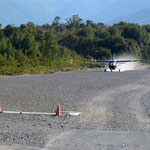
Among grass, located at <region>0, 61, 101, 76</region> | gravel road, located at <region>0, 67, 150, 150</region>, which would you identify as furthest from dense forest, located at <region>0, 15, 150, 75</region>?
gravel road, located at <region>0, 67, 150, 150</region>

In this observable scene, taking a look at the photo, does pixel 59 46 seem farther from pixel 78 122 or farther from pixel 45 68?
pixel 78 122

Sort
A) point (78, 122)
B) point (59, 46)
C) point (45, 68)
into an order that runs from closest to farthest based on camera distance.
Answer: point (78, 122), point (45, 68), point (59, 46)

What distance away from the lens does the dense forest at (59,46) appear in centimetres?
4231

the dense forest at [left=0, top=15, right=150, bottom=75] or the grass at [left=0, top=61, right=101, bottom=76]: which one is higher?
the dense forest at [left=0, top=15, right=150, bottom=75]

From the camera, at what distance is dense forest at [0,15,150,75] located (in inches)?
1666

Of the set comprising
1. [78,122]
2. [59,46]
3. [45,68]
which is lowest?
[78,122]

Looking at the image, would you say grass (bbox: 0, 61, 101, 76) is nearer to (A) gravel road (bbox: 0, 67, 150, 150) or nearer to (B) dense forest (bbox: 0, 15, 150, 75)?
(B) dense forest (bbox: 0, 15, 150, 75)

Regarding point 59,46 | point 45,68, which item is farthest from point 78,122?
point 59,46

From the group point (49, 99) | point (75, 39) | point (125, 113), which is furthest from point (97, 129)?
point (75, 39)

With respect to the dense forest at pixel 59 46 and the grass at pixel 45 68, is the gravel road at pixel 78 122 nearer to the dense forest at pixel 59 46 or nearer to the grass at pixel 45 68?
the grass at pixel 45 68

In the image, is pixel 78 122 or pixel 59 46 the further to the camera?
pixel 59 46

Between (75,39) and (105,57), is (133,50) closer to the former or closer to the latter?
(105,57)

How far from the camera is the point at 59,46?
205 feet

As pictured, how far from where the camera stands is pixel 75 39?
2975 inches
